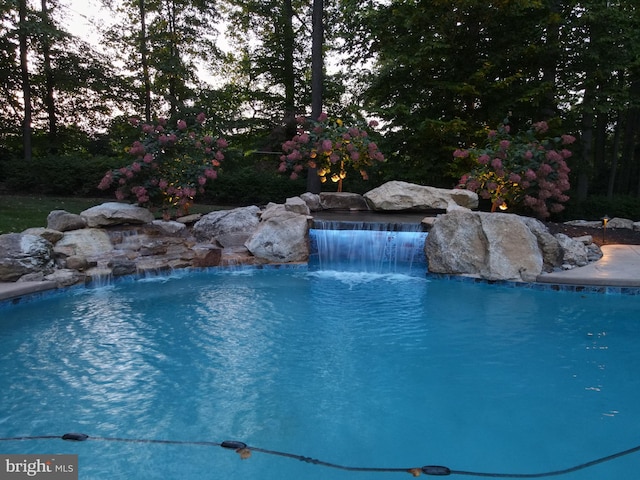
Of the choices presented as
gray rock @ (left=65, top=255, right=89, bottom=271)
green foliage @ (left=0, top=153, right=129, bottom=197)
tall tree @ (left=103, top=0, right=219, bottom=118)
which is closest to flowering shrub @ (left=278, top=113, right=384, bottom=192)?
gray rock @ (left=65, top=255, right=89, bottom=271)

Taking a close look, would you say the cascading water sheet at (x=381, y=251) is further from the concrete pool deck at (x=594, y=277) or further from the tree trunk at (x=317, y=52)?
the tree trunk at (x=317, y=52)

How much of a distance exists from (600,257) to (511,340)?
4.37 meters

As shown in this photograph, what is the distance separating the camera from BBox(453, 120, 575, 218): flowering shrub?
8945 mm

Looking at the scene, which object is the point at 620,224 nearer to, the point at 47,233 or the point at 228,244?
the point at 228,244

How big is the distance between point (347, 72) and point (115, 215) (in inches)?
382

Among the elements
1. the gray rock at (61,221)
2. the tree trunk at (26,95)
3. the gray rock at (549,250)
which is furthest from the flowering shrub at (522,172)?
the tree trunk at (26,95)

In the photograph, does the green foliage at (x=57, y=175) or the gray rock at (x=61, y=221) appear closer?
the gray rock at (x=61, y=221)

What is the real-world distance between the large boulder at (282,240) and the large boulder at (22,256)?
130 inches

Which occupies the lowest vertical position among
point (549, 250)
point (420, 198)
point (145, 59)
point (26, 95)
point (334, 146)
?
point (549, 250)

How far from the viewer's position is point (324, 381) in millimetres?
3838

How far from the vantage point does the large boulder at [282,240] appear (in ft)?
27.3

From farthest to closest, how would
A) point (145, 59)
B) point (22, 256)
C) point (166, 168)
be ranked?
point (145, 59) → point (166, 168) → point (22, 256)

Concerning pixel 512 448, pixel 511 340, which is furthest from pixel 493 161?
pixel 512 448

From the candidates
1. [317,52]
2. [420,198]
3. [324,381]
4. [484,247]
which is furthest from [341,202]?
[324,381]
